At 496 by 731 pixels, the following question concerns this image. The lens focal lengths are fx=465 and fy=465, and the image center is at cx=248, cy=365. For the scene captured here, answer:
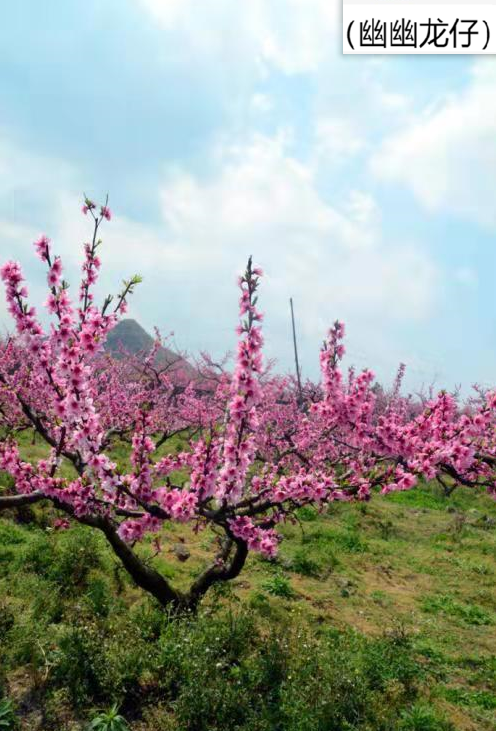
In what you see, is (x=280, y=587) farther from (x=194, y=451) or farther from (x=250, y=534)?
(x=194, y=451)

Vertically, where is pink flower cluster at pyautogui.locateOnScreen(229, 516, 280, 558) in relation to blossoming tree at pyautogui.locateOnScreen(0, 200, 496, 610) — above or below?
below

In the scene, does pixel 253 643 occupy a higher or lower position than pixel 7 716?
higher

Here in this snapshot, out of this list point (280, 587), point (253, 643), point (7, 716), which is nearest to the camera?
point (7, 716)

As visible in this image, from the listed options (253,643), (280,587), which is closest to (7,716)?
(253,643)

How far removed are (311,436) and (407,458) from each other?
5.40m

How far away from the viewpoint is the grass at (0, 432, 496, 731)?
4.69m

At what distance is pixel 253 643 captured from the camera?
6.06m

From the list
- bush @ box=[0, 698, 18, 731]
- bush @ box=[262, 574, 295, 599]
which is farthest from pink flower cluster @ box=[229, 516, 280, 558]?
bush @ box=[262, 574, 295, 599]

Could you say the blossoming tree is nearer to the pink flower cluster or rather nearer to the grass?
the pink flower cluster

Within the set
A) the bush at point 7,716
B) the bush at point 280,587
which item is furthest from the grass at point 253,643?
the bush at point 7,716

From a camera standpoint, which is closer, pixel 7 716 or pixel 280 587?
pixel 7 716

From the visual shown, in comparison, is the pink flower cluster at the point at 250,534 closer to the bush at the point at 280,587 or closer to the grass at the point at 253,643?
the grass at the point at 253,643

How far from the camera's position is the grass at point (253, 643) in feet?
15.4

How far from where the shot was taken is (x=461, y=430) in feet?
18.5
